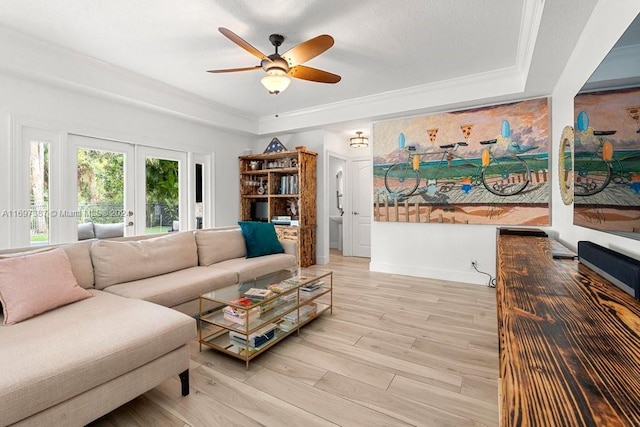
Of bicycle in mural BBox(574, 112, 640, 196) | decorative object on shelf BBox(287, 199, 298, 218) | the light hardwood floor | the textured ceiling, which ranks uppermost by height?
the textured ceiling

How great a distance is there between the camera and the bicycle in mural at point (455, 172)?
3.74 m

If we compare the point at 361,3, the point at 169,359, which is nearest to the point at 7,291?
the point at 169,359

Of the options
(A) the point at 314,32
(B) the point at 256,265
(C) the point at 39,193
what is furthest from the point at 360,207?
(C) the point at 39,193

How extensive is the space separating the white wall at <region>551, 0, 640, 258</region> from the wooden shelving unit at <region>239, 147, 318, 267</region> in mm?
3395

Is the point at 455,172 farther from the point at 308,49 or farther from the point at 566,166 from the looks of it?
the point at 308,49

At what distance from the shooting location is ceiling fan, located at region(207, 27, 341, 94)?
92.7 inches

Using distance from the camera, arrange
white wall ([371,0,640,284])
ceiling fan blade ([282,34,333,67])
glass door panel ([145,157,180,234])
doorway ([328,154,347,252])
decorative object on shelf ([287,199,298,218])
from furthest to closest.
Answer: doorway ([328,154,347,252])
decorative object on shelf ([287,199,298,218])
glass door panel ([145,157,180,234])
ceiling fan blade ([282,34,333,67])
white wall ([371,0,640,284])

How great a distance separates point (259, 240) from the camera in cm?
367

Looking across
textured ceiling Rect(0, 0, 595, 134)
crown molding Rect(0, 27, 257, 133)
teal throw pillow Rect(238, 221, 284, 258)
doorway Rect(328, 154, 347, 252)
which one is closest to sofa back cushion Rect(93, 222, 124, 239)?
crown molding Rect(0, 27, 257, 133)

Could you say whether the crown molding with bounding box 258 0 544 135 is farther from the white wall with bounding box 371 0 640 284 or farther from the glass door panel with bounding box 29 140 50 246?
the glass door panel with bounding box 29 140 50 246

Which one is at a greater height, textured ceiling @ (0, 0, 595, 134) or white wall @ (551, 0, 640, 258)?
textured ceiling @ (0, 0, 595, 134)

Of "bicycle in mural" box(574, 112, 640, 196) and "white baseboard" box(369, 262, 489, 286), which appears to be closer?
"bicycle in mural" box(574, 112, 640, 196)

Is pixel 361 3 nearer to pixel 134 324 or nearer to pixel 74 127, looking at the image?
pixel 134 324

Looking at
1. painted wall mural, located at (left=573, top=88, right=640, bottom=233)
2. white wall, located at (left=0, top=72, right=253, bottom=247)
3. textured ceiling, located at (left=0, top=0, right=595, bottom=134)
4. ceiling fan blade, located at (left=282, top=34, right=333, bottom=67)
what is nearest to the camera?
painted wall mural, located at (left=573, top=88, right=640, bottom=233)
